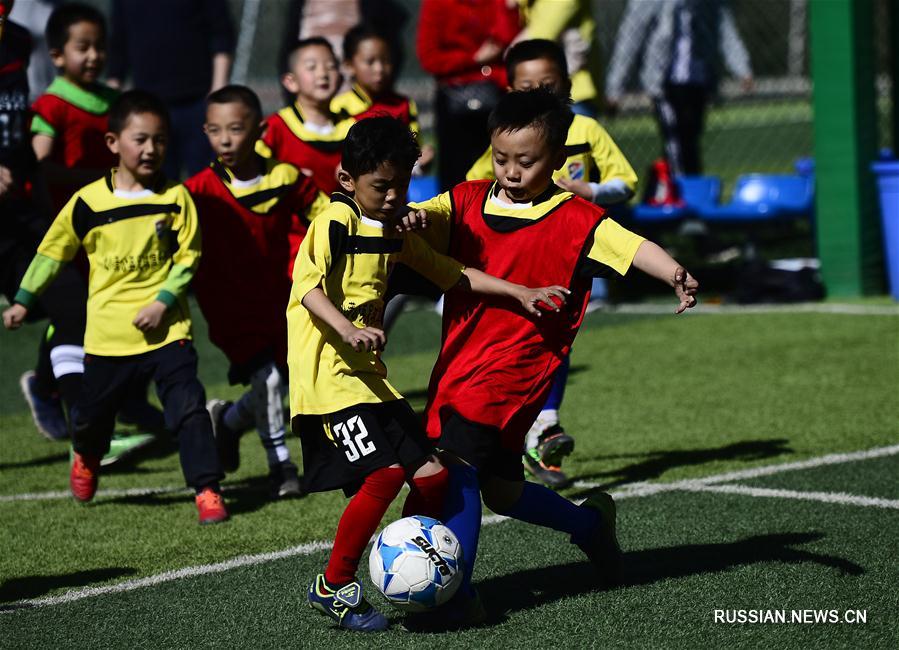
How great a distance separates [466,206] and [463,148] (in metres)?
5.53

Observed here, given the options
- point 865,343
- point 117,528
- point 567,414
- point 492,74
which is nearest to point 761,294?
point 865,343

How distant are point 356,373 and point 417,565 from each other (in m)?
0.58

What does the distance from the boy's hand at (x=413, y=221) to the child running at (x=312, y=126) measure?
2.55m

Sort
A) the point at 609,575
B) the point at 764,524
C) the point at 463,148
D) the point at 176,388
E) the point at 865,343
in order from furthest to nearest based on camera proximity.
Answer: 1. the point at 463,148
2. the point at 865,343
3. the point at 176,388
4. the point at 764,524
5. the point at 609,575

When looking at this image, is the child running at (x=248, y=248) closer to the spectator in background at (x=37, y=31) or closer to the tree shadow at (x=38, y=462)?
the tree shadow at (x=38, y=462)

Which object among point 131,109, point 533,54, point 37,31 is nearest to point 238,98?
point 131,109

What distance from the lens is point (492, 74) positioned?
945 centimetres

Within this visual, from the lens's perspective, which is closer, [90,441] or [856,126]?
[90,441]

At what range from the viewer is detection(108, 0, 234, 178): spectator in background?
957 centimetres

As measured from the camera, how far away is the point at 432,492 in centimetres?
430

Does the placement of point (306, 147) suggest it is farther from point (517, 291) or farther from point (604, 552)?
point (604, 552)

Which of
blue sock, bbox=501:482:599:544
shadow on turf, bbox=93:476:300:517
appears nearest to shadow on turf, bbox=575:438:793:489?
shadow on turf, bbox=93:476:300:517

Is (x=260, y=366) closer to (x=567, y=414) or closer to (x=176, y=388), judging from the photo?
(x=176, y=388)

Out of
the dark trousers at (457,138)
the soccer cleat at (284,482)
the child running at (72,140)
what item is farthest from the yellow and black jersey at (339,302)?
the dark trousers at (457,138)
